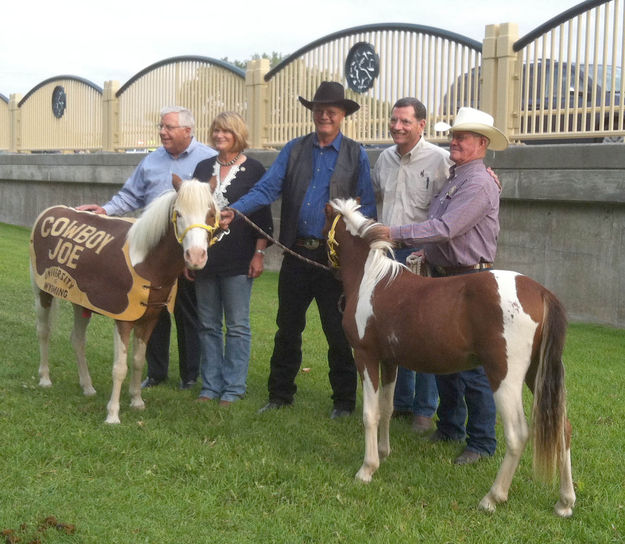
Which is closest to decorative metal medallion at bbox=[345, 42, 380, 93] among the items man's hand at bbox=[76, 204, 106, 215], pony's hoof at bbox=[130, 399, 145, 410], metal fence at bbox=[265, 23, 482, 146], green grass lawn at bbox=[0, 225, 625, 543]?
metal fence at bbox=[265, 23, 482, 146]

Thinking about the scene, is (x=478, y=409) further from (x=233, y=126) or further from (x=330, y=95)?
(x=233, y=126)

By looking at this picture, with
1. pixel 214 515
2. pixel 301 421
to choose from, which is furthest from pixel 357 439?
pixel 214 515

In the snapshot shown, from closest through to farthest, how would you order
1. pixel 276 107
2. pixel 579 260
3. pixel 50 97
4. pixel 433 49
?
pixel 579 260
pixel 433 49
pixel 276 107
pixel 50 97

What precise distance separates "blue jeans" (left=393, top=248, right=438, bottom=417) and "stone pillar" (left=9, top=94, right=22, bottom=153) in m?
15.5

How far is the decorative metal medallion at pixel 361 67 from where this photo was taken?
33.8 feet

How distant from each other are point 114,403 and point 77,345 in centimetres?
96

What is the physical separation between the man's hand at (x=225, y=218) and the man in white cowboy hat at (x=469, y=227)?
3.84ft

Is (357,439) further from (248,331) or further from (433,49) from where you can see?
(433,49)

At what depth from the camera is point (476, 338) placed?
3939 mm

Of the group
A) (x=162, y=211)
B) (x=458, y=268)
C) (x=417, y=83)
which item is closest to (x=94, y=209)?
(x=162, y=211)

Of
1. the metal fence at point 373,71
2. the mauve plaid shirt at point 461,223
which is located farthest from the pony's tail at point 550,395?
the metal fence at point 373,71

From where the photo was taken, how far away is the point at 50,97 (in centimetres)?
1730

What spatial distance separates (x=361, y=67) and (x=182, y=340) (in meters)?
5.59

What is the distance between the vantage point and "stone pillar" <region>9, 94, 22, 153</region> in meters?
18.5
